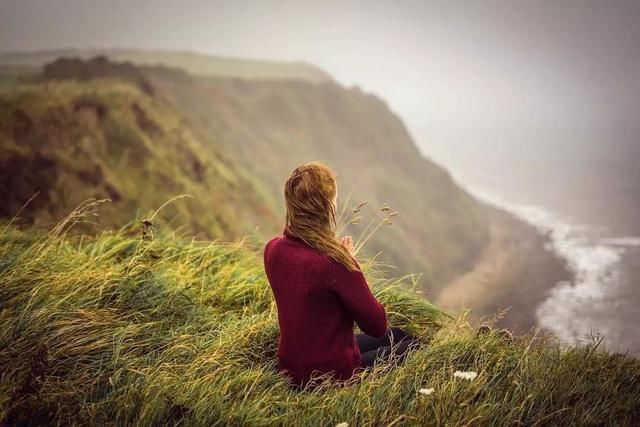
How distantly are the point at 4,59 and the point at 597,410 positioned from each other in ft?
79.6

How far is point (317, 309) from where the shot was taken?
2.19 m

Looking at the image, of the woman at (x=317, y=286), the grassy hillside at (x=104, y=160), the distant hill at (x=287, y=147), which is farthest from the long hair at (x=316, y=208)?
the distant hill at (x=287, y=147)

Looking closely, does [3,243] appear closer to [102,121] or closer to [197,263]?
[197,263]

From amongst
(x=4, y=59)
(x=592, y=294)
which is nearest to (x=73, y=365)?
(x=592, y=294)

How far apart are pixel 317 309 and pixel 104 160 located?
13126mm

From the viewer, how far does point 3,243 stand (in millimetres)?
3752

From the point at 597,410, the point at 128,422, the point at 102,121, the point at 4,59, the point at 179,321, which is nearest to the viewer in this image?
the point at 128,422

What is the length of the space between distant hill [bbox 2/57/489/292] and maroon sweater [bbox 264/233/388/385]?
12.0m

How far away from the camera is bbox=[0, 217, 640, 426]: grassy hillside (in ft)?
6.52

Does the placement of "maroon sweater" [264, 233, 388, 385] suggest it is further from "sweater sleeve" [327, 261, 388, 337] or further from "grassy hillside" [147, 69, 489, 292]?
"grassy hillside" [147, 69, 489, 292]

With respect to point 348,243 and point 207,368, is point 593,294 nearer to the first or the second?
point 348,243

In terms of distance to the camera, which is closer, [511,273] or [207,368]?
[207,368]

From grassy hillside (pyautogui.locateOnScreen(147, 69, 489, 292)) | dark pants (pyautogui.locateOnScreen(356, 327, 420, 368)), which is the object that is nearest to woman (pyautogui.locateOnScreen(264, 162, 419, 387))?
dark pants (pyautogui.locateOnScreen(356, 327, 420, 368))

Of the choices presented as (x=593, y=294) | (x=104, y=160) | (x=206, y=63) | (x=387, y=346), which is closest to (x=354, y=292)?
(x=387, y=346)
